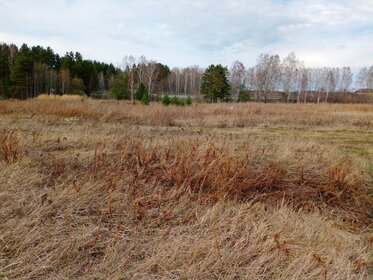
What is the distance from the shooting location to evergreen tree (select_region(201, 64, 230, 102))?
1286 inches

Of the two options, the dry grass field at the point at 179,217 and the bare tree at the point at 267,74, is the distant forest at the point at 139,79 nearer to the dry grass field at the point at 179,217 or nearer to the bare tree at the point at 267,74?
the bare tree at the point at 267,74

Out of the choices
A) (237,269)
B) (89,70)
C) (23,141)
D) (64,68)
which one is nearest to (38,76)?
(64,68)

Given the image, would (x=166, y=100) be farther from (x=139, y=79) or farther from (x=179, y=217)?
(x=139, y=79)

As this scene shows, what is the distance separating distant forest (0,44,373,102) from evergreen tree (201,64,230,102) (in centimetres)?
236

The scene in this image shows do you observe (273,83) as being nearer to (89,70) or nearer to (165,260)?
(89,70)

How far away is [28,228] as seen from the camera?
2074 mm

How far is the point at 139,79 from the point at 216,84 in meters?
15.7

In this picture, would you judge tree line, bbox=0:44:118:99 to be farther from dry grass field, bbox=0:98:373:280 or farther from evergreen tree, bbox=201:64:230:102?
dry grass field, bbox=0:98:373:280

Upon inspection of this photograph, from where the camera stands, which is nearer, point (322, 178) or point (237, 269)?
point (237, 269)

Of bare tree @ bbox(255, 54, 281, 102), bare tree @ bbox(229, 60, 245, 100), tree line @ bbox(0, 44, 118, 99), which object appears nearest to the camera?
tree line @ bbox(0, 44, 118, 99)

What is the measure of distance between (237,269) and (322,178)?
2996 millimetres

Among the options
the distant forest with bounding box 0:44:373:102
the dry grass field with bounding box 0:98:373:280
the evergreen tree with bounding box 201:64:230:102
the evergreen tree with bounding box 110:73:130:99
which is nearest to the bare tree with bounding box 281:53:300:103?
the distant forest with bounding box 0:44:373:102

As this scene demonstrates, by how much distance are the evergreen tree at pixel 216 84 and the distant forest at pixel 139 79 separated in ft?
7.75

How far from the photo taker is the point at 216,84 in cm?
3278
